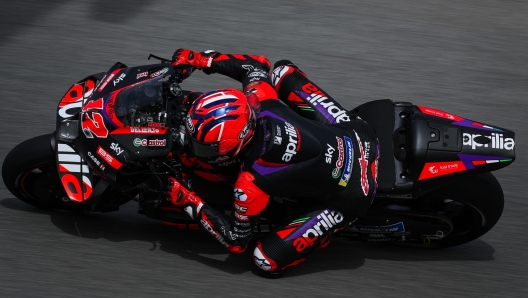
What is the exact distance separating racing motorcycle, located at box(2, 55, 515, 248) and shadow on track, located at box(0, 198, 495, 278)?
18 cm

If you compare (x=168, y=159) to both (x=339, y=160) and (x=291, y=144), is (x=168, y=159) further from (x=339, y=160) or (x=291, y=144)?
(x=339, y=160)

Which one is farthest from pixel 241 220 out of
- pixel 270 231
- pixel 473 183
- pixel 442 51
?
pixel 442 51

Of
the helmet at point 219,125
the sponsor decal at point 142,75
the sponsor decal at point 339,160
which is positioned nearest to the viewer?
the helmet at point 219,125

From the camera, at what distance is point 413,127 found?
446 centimetres

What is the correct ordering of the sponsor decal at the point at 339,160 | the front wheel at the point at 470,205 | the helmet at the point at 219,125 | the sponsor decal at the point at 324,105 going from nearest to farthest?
the helmet at the point at 219,125 < the sponsor decal at the point at 339,160 < the front wheel at the point at 470,205 < the sponsor decal at the point at 324,105

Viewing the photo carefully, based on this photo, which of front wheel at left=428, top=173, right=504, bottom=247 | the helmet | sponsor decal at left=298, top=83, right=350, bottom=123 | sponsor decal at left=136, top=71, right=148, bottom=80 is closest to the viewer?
the helmet

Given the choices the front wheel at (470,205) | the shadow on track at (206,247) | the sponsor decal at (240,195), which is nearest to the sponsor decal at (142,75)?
the sponsor decal at (240,195)

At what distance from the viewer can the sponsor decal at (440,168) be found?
436 cm

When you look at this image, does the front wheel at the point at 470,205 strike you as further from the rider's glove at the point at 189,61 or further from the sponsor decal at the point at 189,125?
the rider's glove at the point at 189,61

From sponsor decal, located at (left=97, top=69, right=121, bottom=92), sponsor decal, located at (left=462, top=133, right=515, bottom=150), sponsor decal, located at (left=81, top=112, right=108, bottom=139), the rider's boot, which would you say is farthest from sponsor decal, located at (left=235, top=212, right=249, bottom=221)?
sponsor decal, located at (left=462, top=133, right=515, bottom=150)

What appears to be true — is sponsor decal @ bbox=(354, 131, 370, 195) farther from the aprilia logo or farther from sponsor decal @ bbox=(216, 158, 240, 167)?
sponsor decal @ bbox=(216, 158, 240, 167)

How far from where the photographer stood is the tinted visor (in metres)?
4.03

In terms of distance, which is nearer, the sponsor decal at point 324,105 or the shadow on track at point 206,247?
A: the sponsor decal at point 324,105

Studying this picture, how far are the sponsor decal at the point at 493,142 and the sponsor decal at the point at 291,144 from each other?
1073 millimetres
